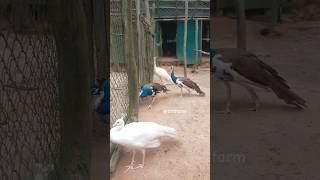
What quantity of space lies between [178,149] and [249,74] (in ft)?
3.89

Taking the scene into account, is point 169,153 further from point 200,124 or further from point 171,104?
point 171,104

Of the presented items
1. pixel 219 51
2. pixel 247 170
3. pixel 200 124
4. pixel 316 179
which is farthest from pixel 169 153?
pixel 219 51

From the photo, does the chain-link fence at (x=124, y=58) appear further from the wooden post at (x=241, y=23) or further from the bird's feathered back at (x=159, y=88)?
the wooden post at (x=241, y=23)

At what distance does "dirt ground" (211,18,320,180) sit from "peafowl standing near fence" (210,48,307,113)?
0.02m

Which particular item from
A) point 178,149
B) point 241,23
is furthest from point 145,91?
point 241,23

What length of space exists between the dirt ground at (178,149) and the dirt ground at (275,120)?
0.59 meters

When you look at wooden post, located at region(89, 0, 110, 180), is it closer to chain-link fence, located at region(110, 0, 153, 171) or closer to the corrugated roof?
chain-link fence, located at region(110, 0, 153, 171)

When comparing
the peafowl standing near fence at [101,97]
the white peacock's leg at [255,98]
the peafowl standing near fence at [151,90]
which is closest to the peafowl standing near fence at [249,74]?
the white peacock's leg at [255,98]

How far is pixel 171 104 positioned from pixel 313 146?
2.51 m

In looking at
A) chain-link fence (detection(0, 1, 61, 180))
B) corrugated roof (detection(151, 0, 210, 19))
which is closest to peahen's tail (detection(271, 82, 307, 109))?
chain-link fence (detection(0, 1, 61, 180))

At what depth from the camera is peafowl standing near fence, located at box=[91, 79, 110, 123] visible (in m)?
0.85

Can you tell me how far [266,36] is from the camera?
1.17 m

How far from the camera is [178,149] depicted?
95.9 inches

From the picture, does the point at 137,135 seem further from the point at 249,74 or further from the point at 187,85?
the point at 187,85
